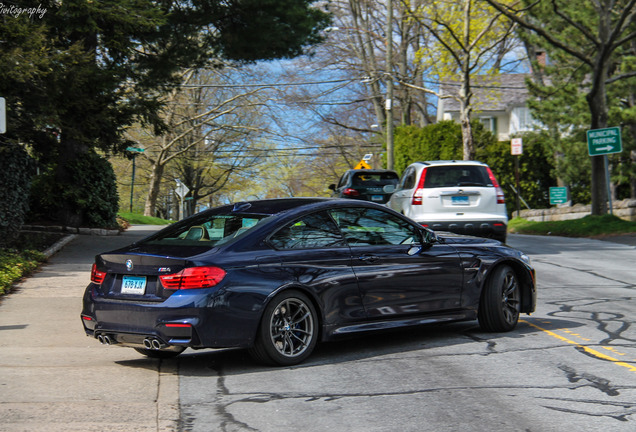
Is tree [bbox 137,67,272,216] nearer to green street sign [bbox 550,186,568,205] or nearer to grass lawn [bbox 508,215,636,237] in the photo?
green street sign [bbox 550,186,568,205]

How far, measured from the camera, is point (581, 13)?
26.3 m

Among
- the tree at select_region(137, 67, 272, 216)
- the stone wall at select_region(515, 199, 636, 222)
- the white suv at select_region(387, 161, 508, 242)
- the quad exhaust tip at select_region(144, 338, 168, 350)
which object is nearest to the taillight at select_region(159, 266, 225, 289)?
the quad exhaust tip at select_region(144, 338, 168, 350)

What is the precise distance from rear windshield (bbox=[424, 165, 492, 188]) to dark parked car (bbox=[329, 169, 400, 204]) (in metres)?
7.65

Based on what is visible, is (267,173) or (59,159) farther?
(267,173)

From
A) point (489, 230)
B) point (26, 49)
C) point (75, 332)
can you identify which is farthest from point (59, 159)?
point (75, 332)

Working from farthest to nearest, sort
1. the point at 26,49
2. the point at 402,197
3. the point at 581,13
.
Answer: the point at 581,13 < the point at 402,197 < the point at 26,49

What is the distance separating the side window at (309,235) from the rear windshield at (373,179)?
1705 centimetres

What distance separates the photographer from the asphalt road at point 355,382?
5188 millimetres

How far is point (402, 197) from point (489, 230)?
2.11 m

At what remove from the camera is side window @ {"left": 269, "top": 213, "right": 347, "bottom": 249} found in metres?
6.98

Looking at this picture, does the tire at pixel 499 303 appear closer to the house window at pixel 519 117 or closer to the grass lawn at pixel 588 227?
the grass lawn at pixel 588 227

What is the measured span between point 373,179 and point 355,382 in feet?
61.0

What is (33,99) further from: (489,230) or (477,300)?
(477,300)

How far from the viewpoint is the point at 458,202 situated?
15648mm
